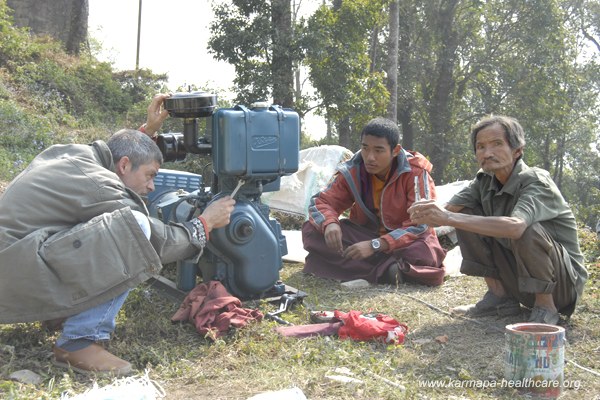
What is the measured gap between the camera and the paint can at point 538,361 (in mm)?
2549

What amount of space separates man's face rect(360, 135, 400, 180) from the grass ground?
109 cm

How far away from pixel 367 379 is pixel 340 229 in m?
1.98

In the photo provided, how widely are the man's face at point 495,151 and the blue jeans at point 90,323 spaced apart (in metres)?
1.97

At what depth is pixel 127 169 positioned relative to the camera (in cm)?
300

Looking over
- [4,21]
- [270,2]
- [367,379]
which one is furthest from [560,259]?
[4,21]

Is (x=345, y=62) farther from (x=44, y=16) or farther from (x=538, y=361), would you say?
(x=538, y=361)

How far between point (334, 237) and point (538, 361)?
207cm

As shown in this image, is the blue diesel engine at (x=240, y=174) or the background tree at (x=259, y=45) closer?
the blue diesel engine at (x=240, y=174)

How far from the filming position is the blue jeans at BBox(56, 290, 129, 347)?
8.98 feet

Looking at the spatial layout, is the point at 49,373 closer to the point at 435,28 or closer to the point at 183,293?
the point at 183,293

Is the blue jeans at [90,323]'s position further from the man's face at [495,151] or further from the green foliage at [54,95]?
the green foliage at [54,95]

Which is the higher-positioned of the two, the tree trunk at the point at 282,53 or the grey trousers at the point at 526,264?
the tree trunk at the point at 282,53

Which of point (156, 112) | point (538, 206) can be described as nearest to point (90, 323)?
point (156, 112)

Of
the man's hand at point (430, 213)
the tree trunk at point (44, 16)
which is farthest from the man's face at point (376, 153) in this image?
the tree trunk at point (44, 16)
